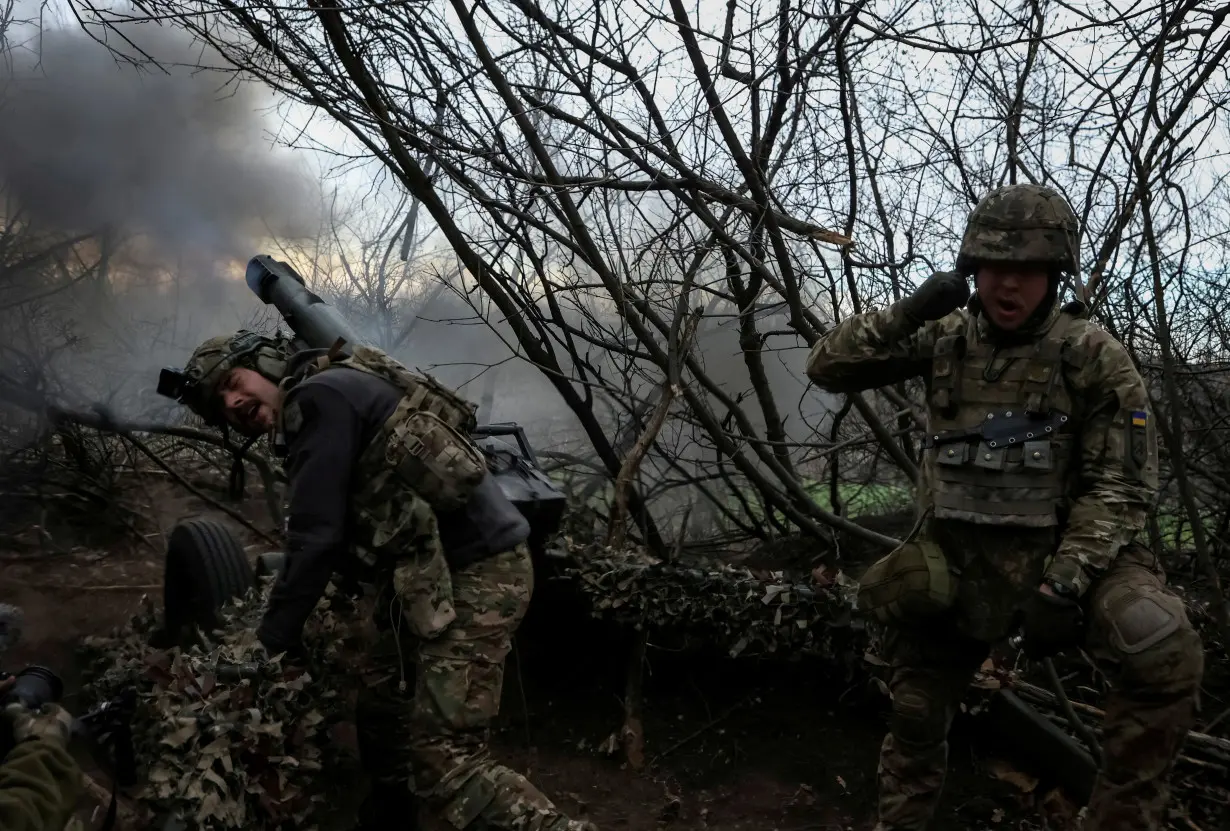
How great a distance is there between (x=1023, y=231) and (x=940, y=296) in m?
0.32

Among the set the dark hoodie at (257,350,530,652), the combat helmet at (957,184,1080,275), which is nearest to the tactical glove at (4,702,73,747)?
the dark hoodie at (257,350,530,652)

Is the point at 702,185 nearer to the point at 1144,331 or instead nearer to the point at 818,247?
the point at 818,247

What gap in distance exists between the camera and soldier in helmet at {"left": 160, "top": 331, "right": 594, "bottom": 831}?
2.84 m

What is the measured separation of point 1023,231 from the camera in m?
2.72

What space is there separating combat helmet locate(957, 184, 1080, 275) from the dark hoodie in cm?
184

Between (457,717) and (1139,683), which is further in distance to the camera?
(457,717)

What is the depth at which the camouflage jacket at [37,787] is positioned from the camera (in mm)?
1646

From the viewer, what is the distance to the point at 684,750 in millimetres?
4254

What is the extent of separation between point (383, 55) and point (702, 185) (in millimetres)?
1967

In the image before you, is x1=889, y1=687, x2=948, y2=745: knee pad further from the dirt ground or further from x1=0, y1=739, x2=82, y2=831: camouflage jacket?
x1=0, y1=739, x2=82, y2=831: camouflage jacket

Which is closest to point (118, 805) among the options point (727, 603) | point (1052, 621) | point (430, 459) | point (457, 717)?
point (457, 717)

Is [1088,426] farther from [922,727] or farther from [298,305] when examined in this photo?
[298,305]

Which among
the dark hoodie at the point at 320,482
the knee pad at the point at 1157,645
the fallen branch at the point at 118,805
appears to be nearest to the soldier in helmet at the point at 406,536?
the dark hoodie at the point at 320,482

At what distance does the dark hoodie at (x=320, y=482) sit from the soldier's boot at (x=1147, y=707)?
6.31 feet
